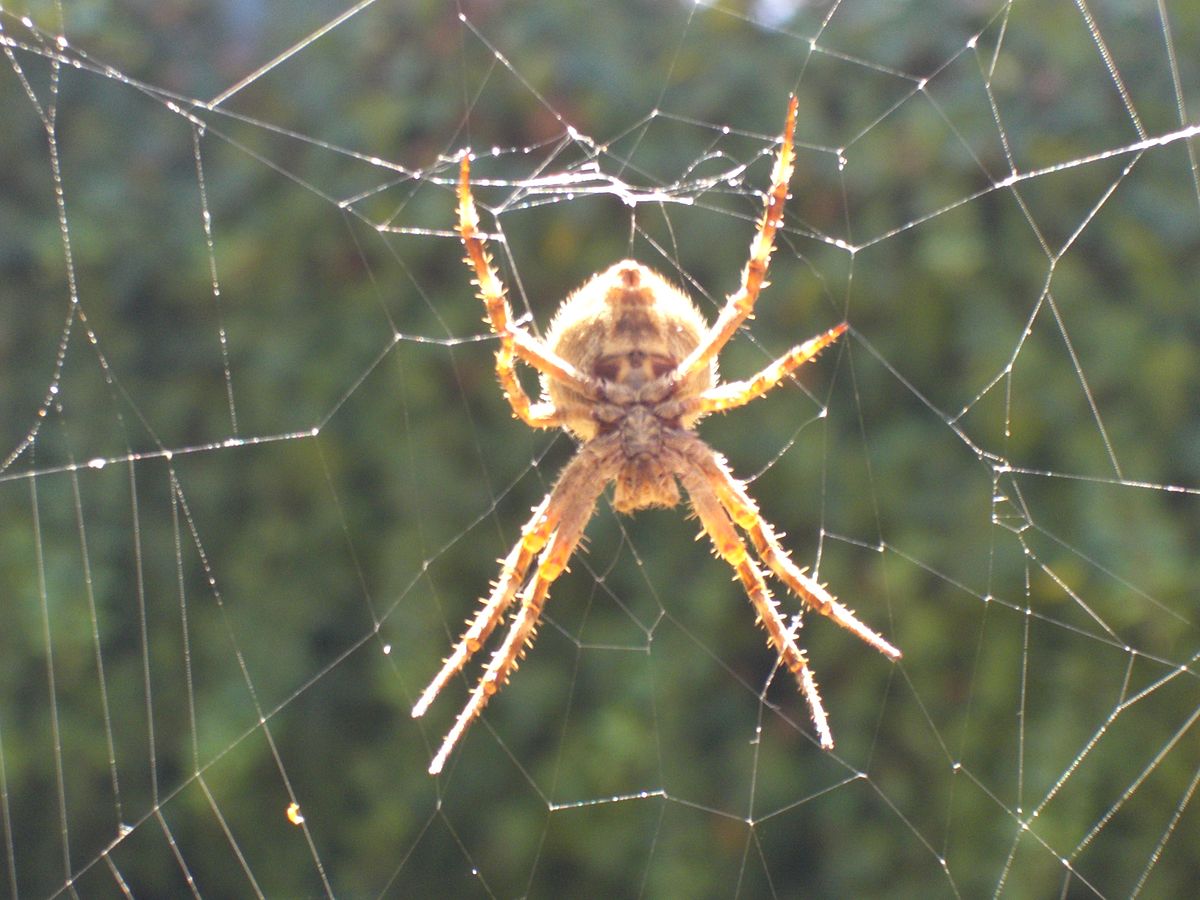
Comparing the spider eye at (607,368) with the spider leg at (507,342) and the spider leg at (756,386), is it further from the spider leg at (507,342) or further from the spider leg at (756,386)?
the spider leg at (756,386)

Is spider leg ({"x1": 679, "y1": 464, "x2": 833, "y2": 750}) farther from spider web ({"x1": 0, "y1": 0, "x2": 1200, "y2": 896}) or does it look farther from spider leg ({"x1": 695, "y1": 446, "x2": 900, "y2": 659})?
spider web ({"x1": 0, "y1": 0, "x2": 1200, "y2": 896})

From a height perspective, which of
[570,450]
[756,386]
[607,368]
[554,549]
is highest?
[570,450]

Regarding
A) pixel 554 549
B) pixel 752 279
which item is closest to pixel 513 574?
pixel 554 549

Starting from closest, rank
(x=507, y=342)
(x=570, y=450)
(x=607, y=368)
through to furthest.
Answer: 1. (x=507, y=342)
2. (x=607, y=368)
3. (x=570, y=450)

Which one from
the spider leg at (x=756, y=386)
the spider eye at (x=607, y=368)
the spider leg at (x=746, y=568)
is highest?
the spider eye at (x=607, y=368)

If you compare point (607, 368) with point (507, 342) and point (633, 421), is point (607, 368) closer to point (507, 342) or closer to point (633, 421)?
point (633, 421)

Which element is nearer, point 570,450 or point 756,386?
point 756,386

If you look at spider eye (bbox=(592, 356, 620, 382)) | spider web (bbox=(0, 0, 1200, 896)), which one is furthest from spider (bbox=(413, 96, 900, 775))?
spider web (bbox=(0, 0, 1200, 896))

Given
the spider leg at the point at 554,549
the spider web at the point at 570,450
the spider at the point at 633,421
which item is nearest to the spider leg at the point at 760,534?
the spider at the point at 633,421
